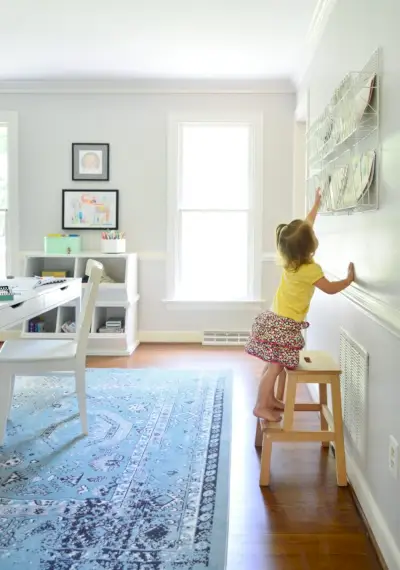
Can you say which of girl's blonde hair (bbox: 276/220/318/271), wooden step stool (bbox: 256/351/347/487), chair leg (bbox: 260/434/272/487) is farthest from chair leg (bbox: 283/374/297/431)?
girl's blonde hair (bbox: 276/220/318/271)

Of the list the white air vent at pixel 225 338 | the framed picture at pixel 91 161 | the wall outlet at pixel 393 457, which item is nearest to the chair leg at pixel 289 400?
the wall outlet at pixel 393 457

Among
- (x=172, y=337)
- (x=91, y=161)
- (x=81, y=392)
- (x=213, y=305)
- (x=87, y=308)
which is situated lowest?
(x=172, y=337)

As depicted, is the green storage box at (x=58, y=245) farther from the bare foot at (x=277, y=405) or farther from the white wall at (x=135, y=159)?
the bare foot at (x=277, y=405)

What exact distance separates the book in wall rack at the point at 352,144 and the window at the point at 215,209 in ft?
8.03

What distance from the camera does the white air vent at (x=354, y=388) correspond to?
258 centimetres

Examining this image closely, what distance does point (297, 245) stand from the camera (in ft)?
9.36

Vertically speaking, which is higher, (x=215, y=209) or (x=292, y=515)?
(x=215, y=209)

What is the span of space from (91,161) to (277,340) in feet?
12.3

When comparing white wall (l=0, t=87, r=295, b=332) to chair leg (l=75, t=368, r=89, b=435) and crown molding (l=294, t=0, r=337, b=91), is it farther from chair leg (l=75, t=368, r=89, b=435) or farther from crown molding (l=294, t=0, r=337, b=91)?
chair leg (l=75, t=368, r=89, b=435)

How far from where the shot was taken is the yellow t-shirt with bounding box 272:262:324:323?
Result: 2877mm

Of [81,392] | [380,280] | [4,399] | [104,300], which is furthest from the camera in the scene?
[104,300]

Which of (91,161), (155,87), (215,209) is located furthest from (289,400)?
(155,87)

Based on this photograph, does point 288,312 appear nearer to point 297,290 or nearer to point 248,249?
point 297,290

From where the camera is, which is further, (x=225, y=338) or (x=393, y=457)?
(x=225, y=338)
